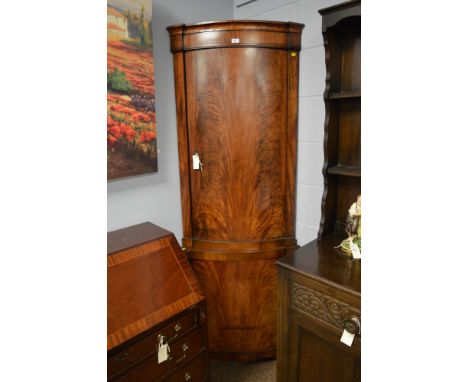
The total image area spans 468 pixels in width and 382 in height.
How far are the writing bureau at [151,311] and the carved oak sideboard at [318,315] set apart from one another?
0.42 metres

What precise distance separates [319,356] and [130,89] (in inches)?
62.3

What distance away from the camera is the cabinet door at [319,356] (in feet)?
4.50

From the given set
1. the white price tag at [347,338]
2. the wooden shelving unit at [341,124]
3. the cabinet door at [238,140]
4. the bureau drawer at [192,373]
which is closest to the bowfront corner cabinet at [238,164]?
the cabinet door at [238,140]

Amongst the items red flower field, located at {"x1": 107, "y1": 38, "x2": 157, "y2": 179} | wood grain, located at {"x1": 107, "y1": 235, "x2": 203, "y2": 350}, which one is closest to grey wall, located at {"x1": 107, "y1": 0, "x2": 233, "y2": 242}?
red flower field, located at {"x1": 107, "y1": 38, "x2": 157, "y2": 179}

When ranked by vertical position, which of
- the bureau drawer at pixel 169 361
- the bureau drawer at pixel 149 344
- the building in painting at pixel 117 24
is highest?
the building in painting at pixel 117 24

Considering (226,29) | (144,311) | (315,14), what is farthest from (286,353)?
(315,14)

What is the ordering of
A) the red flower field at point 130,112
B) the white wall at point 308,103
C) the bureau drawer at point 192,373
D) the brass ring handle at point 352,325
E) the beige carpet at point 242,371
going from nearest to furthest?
the brass ring handle at point 352,325 → the bureau drawer at point 192,373 → the red flower field at point 130,112 → the white wall at point 308,103 → the beige carpet at point 242,371

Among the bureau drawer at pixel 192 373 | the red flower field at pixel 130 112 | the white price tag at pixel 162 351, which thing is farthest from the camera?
the red flower field at pixel 130 112

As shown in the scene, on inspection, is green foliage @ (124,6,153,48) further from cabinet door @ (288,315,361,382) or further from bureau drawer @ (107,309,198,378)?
cabinet door @ (288,315,361,382)

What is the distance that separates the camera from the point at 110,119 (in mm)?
1659

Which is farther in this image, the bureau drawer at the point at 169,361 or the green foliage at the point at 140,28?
the green foliage at the point at 140,28

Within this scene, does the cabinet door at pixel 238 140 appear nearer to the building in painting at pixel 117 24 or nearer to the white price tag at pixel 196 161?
the white price tag at pixel 196 161
